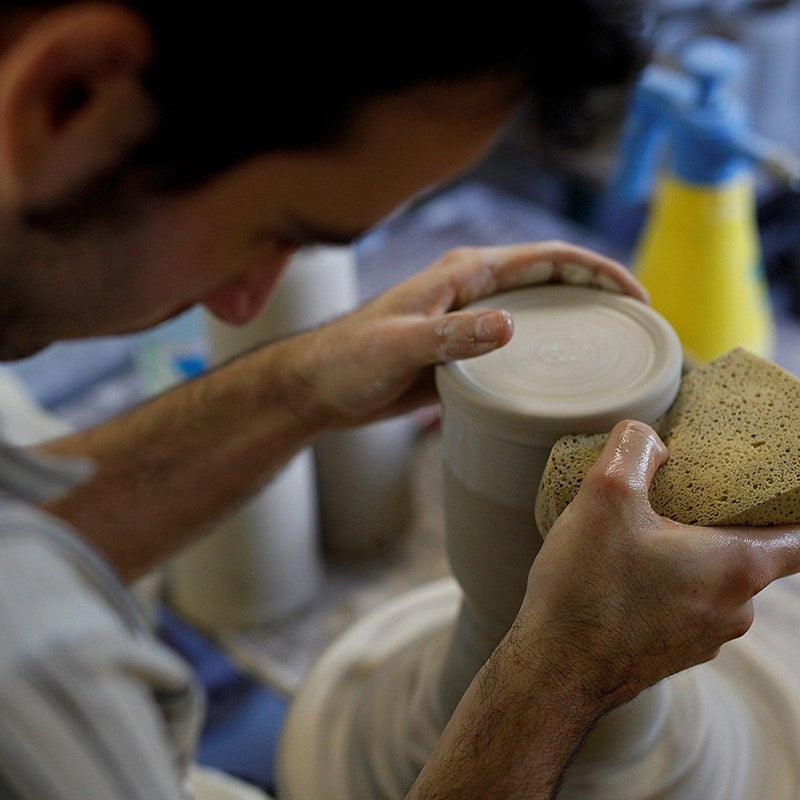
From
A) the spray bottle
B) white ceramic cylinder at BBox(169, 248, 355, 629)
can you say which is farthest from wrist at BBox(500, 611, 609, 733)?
the spray bottle

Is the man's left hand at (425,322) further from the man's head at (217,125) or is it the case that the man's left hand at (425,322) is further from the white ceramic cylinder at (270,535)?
the white ceramic cylinder at (270,535)

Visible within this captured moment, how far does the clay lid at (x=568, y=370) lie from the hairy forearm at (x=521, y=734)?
0.44ft

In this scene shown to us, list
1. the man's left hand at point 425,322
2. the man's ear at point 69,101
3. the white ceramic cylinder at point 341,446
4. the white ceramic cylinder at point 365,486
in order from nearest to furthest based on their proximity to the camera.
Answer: the man's ear at point 69,101 < the man's left hand at point 425,322 < the white ceramic cylinder at point 341,446 < the white ceramic cylinder at point 365,486

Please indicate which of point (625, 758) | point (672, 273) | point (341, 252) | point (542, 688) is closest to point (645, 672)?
point (542, 688)

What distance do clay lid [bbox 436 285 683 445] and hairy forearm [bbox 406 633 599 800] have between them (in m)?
0.13

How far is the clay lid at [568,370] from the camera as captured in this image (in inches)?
25.6

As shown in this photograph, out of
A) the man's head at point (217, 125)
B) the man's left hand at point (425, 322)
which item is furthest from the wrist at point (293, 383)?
the man's head at point (217, 125)

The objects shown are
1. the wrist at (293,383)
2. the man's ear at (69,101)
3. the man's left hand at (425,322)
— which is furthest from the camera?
the wrist at (293,383)

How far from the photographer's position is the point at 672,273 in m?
1.33

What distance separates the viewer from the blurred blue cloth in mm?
1151

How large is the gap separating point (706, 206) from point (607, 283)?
58cm

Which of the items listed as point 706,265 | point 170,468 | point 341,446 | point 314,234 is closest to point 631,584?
point 314,234

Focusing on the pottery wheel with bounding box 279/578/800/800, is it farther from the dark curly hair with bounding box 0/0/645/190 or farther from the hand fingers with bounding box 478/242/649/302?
the dark curly hair with bounding box 0/0/645/190

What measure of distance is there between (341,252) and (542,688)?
0.65m
